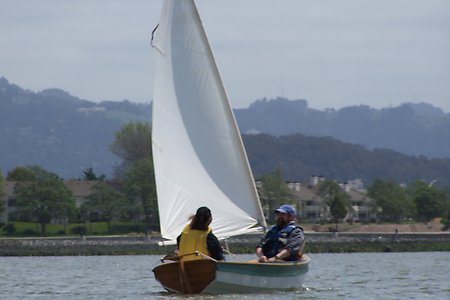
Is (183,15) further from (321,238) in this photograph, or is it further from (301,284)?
(321,238)

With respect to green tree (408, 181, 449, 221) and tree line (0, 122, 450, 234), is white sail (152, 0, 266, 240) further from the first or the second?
green tree (408, 181, 449, 221)

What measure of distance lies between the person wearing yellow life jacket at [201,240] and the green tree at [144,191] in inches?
3720

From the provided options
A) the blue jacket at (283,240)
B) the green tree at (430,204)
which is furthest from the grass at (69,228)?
the blue jacket at (283,240)

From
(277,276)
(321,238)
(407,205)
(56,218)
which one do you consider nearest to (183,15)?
(277,276)

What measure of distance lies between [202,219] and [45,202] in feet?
A: 330

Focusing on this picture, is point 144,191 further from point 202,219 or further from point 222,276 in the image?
point 222,276

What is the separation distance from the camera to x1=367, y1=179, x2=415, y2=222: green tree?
142125mm

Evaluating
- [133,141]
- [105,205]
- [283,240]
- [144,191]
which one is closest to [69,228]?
[105,205]

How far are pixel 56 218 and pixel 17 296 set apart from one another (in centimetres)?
9869

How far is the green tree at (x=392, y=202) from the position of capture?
14212 cm

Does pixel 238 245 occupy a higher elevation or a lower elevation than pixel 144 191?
lower

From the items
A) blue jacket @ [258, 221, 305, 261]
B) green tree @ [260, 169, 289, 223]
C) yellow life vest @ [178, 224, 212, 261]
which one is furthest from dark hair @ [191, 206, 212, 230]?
green tree @ [260, 169, 289, 223]

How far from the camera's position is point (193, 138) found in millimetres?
30859

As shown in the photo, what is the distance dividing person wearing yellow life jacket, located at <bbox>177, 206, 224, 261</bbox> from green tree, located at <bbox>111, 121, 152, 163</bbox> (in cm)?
13058
